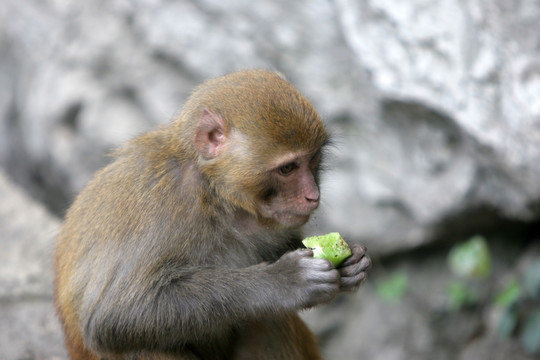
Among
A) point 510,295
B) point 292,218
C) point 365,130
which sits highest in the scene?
point 292,218

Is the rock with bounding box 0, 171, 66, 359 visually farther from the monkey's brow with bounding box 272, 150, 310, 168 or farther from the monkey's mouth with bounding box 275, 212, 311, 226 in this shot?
the monkey's brow with bounding box 272, 150, 310, 168

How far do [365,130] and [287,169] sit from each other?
3702 millimetres

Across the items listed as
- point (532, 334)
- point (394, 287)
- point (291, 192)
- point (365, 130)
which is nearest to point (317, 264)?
point (291, 192)

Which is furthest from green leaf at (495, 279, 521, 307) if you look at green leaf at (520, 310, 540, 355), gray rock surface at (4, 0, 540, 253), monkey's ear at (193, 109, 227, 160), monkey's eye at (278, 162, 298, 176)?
monkey's ear at (193, 109, 227, 160)

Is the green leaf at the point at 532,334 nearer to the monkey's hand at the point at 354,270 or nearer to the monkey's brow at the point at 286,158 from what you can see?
the monkey's hand at the point at 354,270

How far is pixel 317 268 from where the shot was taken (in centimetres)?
375

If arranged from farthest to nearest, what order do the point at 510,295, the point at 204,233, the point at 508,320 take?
1. the point at 508,320
2. the point at 510,295
3. the point at 204,233

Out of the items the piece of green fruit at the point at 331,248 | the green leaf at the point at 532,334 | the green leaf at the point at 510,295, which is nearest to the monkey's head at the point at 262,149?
the piece of green fruit at the point at 331,248

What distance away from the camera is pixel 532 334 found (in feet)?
20.9

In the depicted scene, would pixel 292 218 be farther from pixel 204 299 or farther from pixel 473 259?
pixel 473 259

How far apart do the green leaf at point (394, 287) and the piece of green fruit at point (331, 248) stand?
3793mm

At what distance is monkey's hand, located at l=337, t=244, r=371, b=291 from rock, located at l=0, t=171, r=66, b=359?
2495 mm

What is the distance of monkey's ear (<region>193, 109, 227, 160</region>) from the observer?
3990 mm

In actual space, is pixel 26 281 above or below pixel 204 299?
below
